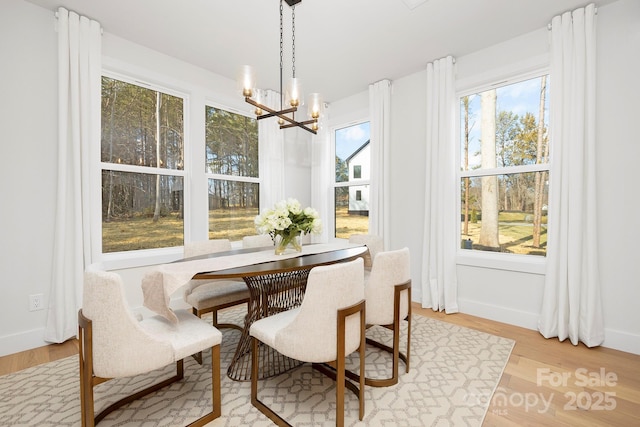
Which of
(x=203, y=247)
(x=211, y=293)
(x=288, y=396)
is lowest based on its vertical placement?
(x=288, y=396)

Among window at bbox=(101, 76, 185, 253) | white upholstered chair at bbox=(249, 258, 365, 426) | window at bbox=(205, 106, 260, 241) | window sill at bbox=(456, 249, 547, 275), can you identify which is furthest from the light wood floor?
window at bbox=(205, 106, 260, 241)

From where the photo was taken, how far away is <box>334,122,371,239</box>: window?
14.4 ft

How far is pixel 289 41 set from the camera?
2.93 metres

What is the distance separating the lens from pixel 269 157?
4.06 metres

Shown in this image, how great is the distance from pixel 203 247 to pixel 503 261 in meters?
3.06

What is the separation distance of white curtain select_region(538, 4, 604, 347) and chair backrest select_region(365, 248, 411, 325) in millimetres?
1755

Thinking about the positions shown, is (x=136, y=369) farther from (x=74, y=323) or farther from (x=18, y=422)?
(x=74, y=323)

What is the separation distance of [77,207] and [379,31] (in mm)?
3235

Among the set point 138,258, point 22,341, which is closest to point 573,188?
point 138,258

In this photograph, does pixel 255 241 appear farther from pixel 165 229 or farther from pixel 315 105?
pixel 315 105

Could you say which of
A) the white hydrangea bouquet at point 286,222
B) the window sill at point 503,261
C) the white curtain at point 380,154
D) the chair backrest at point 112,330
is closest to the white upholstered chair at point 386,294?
the white hydrangea bouquet at point 286,222

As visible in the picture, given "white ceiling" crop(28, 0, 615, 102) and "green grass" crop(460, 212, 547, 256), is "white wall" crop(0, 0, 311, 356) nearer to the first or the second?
"white ceiling" crop(28, 0, 615, 102)

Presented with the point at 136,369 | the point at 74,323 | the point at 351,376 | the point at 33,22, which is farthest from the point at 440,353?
the point at 33,22

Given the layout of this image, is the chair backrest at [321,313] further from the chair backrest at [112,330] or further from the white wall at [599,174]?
the white wall at [599,174]
